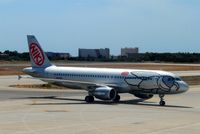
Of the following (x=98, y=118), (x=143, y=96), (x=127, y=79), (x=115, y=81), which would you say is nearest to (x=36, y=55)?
(x=115, y=81)

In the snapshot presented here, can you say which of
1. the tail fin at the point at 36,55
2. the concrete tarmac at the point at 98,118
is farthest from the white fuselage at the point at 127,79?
the tail fin at the point at 36,55

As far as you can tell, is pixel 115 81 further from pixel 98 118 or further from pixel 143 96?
pixel 98 118

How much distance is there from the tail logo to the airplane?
0.76 metres

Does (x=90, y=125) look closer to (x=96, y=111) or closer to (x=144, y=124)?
(x=144, y=124)

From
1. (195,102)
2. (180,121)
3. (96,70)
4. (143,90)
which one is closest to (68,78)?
(96,70)

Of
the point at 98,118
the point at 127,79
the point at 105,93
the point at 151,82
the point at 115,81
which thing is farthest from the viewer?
the point at 115,81

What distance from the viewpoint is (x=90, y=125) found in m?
28.4

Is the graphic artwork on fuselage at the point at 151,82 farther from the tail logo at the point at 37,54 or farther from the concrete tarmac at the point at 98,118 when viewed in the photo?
the tail logo at the point at 37,54

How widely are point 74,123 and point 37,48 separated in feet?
81.3

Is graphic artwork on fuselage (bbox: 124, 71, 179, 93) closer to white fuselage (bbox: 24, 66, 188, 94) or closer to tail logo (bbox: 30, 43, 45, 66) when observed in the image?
white fuselage (bbox: 24, 66, 188, 94)

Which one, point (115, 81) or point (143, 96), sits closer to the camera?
point (115, 81)

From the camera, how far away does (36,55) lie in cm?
5275

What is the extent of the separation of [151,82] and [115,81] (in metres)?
3.55

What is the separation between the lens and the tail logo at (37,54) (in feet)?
172
